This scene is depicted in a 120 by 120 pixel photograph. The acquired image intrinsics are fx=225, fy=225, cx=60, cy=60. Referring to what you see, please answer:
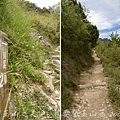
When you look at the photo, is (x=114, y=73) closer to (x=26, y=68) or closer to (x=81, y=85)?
(x=81, y=85)

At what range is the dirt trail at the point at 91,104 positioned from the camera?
7.45ft

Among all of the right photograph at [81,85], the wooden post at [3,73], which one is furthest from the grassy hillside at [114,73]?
the wooden post at [3,73]

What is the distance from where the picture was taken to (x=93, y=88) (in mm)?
3096

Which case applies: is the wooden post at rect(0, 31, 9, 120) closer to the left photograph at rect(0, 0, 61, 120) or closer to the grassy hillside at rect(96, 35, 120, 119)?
the left photograph at rect(0, 0, 61, 120)

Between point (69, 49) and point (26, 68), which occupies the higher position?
point (69, 49)

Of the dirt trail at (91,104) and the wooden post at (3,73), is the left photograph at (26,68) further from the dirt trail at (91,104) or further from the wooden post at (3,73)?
the dirt trail at (91,104)

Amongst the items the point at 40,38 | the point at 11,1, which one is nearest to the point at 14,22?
the point at 11,1

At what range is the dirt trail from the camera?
2.27m

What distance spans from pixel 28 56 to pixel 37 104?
0.40 metres

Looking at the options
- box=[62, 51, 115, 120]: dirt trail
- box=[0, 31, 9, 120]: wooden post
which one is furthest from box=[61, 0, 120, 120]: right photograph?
box=[0, 31, 9, 120]: wooden post

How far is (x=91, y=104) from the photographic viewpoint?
2.52m

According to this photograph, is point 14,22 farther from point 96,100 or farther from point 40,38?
point 96,100

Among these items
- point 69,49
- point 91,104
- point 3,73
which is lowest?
point 91,104

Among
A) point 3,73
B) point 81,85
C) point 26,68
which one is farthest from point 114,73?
point 3,73
